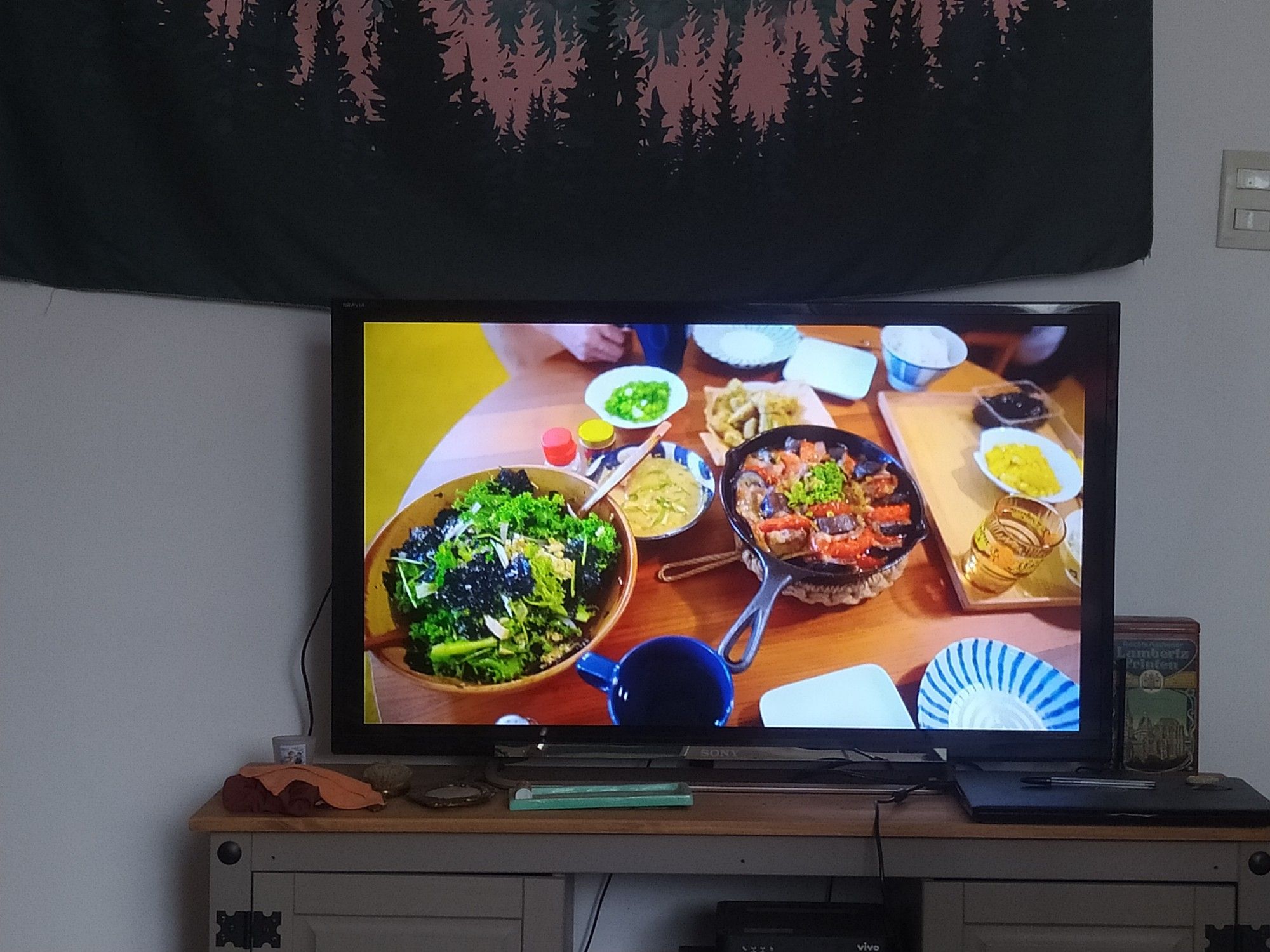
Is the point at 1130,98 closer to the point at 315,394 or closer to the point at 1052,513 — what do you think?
the point at 1052,513

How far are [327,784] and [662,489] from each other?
0.73 meters

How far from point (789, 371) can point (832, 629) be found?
45 centimetres

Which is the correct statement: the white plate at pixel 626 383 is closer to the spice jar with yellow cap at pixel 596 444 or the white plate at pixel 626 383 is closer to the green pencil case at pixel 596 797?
the spice jar with yellow cap at pixel 596 444

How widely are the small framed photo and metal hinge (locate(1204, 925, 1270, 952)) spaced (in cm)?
152

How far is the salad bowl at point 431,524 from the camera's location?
203 cm

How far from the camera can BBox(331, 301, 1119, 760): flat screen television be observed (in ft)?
6.62

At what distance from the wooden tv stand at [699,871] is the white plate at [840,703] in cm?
21

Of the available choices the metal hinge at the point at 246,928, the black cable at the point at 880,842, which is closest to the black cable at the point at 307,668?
the metal hinge at the point at 246,928

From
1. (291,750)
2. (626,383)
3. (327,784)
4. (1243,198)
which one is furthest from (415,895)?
(1243,198)

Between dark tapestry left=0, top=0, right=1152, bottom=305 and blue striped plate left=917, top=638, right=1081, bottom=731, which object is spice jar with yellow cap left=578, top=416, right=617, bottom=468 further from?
blue striped plate left=917, top=638, right=1081, bottom=731

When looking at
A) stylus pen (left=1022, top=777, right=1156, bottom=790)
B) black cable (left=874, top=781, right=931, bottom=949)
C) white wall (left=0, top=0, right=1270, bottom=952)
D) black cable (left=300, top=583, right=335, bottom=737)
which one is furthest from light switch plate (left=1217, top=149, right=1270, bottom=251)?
black cable (left=300, top=583, right=335, bottom=737)

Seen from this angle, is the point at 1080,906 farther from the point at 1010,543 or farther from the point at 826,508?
the point at 826,508

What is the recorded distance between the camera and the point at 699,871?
6.00 ft

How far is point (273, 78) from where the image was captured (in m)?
2.13
